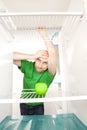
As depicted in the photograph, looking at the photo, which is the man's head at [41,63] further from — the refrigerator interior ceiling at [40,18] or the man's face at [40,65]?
the refrigerator interior ceiling at [40,18]

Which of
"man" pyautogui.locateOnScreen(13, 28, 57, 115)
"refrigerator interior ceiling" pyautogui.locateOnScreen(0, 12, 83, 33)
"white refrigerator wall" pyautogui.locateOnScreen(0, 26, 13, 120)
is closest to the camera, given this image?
"refrigerator interior ceiling" pyautogui.locateOnScreen(0, 12, 83, 33)

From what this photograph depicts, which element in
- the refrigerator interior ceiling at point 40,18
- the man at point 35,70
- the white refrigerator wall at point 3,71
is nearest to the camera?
the refrigerator interior ceiling at point 40,18

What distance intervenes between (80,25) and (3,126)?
935mm

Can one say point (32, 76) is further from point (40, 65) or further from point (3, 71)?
point (3, 71)

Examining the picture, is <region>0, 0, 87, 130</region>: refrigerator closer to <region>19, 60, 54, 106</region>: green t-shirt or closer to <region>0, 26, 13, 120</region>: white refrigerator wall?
<region>0, 26, 13, 120</region>: white refrigerator wall

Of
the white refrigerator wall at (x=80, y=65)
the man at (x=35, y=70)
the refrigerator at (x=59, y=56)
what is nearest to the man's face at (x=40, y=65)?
the man at (x=35, y=70)

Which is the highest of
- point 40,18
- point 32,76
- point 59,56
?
point 40,18

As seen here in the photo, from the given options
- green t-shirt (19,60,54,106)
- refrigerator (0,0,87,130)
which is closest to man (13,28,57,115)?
green t-shirt (19,60,54,106)

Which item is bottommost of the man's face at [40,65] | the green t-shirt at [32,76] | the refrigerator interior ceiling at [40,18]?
the green t-shirt at [32,76]

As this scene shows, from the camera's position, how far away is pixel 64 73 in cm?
220

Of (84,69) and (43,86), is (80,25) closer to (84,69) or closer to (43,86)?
(84,69)

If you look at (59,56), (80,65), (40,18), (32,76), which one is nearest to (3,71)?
(32,76)

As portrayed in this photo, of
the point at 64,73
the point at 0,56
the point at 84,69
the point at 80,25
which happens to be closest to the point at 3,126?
the point at 0,56

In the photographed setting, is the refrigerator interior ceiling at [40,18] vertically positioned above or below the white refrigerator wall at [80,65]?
above
